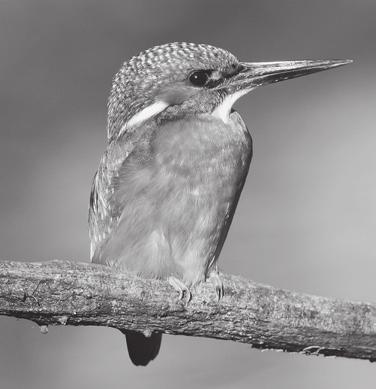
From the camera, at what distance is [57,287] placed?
2576mm

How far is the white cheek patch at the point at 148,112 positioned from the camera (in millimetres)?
3119

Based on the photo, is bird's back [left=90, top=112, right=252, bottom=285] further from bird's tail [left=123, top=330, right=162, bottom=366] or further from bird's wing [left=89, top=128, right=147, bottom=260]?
bird's tail [left=123, top=330, right=162, bottom=366]

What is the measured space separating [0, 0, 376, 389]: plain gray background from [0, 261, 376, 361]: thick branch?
126cm

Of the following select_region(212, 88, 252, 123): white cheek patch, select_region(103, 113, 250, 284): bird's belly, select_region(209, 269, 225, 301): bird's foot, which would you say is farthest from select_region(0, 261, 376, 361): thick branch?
select_region(212, 88, 252, 123): white cheek patch

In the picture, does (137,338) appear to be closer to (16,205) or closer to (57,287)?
(57,287)

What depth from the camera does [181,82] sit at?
3.11m

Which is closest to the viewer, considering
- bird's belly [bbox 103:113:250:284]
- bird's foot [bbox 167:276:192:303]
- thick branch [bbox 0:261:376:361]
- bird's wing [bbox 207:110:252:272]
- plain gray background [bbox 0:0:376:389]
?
thick branch [bbox 0:261:376:361]

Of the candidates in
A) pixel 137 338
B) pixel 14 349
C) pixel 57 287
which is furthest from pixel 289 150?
pixel 57 287

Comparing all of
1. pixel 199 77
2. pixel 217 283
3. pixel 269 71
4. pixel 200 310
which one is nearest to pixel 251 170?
pixel 269 71

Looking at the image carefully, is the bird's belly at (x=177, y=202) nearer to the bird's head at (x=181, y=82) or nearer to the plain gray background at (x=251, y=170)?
the bird's head at (x=181, y=82)

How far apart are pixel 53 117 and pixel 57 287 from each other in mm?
2466

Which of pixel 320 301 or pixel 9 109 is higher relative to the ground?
pixel 9 109

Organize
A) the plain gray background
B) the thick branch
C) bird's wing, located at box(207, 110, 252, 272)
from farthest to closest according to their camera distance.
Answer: the plain gray background < bird's wing, located at box(207, 110, 252, 272) < the thick branch

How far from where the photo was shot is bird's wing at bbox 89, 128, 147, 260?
3.12m
